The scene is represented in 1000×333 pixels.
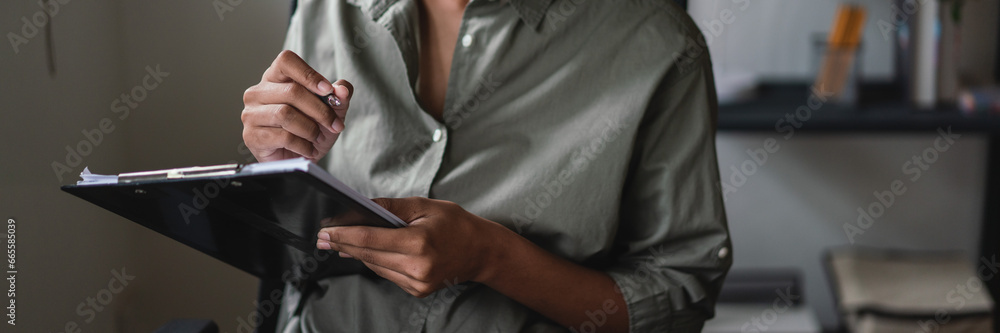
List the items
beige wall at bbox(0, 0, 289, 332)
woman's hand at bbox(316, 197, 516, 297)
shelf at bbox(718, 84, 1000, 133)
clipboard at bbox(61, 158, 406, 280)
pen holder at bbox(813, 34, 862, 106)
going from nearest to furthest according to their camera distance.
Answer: clipboard at bbox(61, 158, 406, 280), woman's hand at bbox(316, 197, 516, 297), beige wall at bbox(0, 0, 289, 332), shelf at bbox(718, 84, 1000, 133), pen holder at bbox(813, 34, 862, 106)

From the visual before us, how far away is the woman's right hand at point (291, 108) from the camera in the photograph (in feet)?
2.40

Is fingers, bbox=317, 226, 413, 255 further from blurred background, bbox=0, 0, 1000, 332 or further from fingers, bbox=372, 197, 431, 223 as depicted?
blurred background, bbox=0, 0, 1000, 332

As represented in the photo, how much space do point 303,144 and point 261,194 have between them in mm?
159

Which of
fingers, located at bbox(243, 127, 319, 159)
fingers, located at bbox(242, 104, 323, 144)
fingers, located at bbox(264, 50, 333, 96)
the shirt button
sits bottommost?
the shirt button

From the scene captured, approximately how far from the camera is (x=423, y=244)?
709mm

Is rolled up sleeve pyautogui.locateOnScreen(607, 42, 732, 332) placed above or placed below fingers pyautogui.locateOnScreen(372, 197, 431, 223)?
below

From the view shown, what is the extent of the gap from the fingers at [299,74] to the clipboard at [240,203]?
0.41 feet

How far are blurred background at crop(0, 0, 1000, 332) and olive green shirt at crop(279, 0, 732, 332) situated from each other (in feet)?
1.00

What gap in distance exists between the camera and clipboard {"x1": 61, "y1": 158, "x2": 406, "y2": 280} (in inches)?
22.7

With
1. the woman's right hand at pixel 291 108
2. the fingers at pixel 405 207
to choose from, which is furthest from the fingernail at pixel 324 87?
the fingers at pixel 405 207

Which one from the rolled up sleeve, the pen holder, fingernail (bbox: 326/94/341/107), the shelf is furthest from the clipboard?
the pen holder

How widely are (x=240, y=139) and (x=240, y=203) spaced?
2.09ft

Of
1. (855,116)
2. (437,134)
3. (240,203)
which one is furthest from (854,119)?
(240,203)

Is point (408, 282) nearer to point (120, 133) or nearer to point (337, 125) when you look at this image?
point (337, 125)
